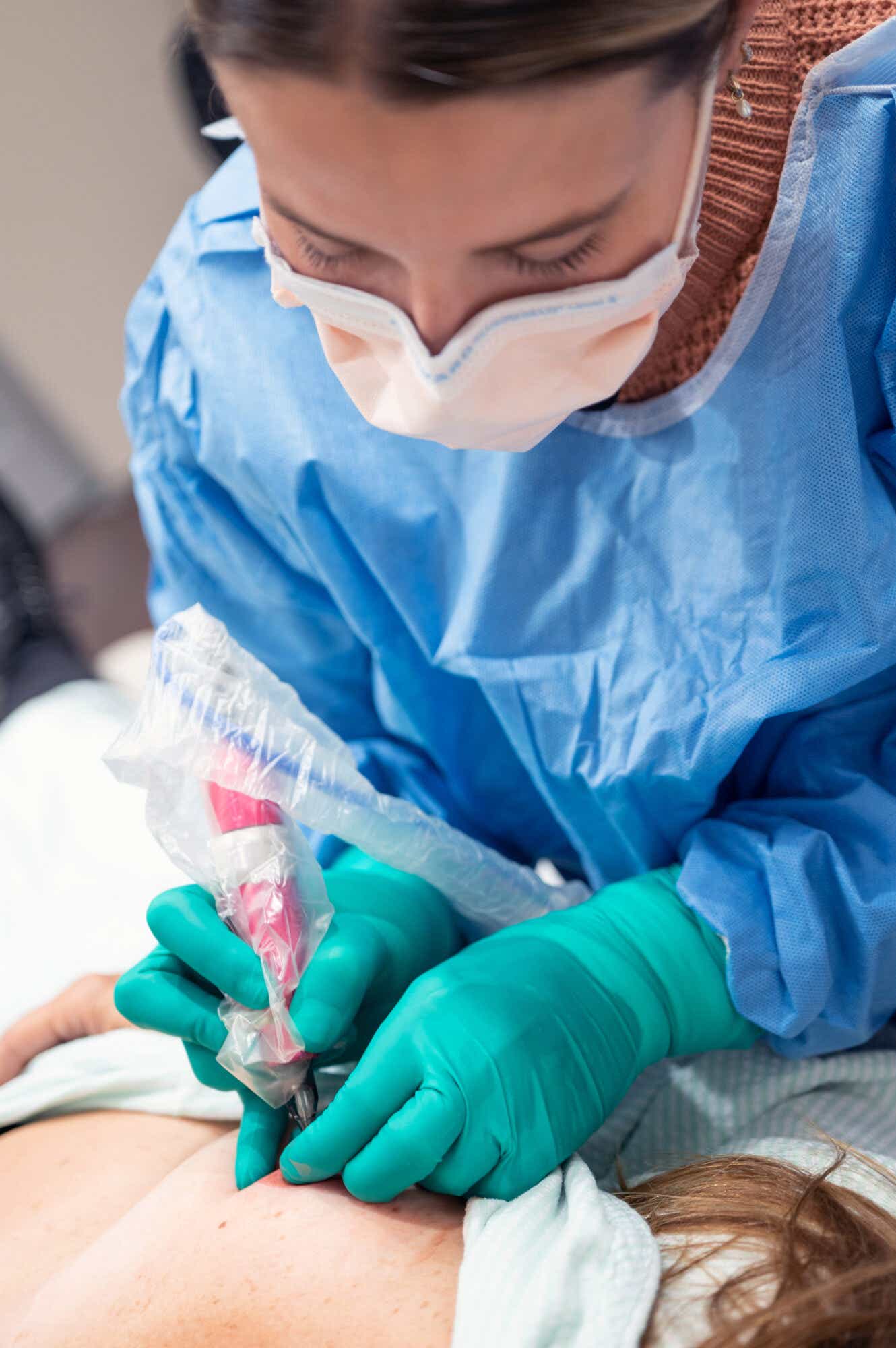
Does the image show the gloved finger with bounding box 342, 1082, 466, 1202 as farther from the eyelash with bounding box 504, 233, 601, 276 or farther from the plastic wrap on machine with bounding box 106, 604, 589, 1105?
the eyelash with bounding box 504, 233, 601, 276

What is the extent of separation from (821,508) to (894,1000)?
45cm

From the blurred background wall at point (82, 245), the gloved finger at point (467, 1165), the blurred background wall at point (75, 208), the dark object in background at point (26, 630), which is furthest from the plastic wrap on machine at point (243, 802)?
the blurred background wall at point (75, 208)

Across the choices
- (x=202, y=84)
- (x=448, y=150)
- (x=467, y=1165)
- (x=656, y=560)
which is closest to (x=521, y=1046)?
(x=467, y=1165)

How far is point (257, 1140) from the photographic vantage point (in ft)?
3.03

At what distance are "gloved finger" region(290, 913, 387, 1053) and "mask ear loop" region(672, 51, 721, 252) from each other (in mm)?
557

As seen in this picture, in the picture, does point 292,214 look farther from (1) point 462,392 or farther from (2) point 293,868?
(2) point 293,868

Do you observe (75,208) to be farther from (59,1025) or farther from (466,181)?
(466,181)

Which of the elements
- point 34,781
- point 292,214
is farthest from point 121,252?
point 292,214

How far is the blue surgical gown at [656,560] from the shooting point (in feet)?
2.72

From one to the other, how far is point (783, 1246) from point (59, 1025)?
0.75m

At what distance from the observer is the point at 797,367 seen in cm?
83

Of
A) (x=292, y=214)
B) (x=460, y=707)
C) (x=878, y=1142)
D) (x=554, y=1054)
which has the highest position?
(x=292, y=214)

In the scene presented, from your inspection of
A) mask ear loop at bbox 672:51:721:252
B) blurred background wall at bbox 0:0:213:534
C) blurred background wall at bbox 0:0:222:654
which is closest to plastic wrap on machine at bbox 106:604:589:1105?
mask ear loop at bbox 672:51:721:252

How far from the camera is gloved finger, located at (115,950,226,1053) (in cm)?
91
